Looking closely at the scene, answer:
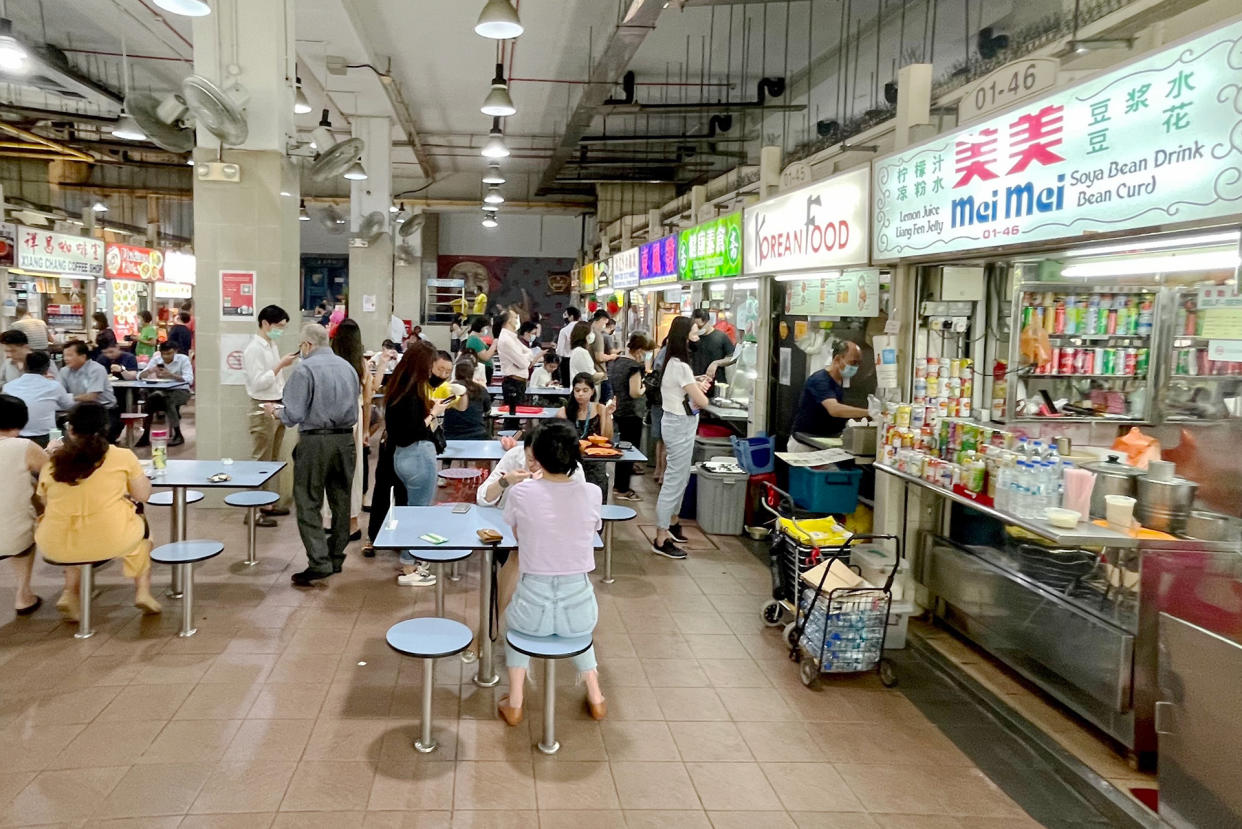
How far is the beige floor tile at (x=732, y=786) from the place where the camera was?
3.52 meters

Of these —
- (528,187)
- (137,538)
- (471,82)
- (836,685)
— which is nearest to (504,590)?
(836,685)

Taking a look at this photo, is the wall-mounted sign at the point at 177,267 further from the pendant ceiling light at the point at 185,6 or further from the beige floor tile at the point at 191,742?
the beige floor tile at the point at 191,742

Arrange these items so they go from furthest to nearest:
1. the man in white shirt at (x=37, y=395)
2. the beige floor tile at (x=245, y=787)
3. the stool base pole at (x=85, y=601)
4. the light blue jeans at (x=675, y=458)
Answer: the light blue jeans at (x=675, y=458), the man in white shirt at (x=37, y=395), the stool base pole at (x=85, y=601), the beige floor tile at (x=245, y=787)

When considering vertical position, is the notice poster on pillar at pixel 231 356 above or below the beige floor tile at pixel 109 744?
above

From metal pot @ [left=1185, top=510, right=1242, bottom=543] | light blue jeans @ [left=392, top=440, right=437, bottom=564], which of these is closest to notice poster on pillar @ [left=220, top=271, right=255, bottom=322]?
light blue jeans @ [left=392, top=440, right=437, bottom=564]

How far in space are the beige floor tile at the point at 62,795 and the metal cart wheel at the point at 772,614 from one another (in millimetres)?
3566

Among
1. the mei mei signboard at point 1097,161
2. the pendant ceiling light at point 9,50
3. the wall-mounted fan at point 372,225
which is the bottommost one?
the mei mei signboard at point 1097,161

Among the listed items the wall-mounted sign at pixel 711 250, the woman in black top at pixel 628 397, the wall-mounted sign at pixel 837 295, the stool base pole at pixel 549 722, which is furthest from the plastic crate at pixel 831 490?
the stool base pole at pixel 549 722

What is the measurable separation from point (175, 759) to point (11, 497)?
224 cm

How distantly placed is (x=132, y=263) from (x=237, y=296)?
35.6ft

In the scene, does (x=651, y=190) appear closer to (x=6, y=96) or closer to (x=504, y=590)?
(x=6, y=96)

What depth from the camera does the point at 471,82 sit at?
12531mm

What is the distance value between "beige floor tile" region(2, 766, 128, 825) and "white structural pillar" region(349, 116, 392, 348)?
1181 centimetres

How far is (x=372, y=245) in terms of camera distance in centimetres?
1565
